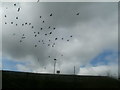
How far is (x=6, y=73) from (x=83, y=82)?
1168 centimetres

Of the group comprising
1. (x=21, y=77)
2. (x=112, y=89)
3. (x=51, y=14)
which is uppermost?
(x=51, y=14)

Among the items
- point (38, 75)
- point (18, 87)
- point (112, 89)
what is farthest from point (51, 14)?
point (112, 89)

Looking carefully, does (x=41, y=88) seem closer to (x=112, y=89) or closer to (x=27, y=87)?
(x=27, y=87)

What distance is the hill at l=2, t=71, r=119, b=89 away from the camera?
2942 cm

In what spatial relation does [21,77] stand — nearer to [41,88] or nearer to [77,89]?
[41,88]

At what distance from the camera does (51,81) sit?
3166cm

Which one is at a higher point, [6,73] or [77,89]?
[6,73]

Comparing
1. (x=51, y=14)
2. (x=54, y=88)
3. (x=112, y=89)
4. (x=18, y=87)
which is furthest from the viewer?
(x=112, y=89)

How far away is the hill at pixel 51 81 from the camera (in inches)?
1158

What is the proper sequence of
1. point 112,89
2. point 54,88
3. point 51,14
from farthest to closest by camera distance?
point 112,89 < point 54,88 < point 51,14

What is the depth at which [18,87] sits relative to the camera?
2858 cm

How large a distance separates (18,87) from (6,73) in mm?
3045

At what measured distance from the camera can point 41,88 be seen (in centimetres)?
2991

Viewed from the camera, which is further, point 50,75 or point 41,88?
point 50,75
